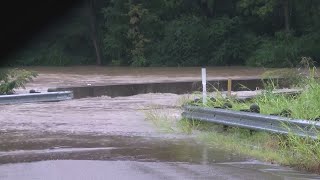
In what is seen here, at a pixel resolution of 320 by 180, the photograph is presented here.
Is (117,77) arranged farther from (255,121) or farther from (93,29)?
(255,121)

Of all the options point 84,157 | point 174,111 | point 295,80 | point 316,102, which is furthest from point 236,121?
point 295,80

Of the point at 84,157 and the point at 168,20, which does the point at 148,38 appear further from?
the point at 84,157

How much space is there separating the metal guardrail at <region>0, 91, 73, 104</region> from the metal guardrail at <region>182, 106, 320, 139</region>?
7790 millimetres

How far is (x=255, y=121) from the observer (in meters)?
12.0

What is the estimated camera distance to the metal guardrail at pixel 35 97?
2072cm

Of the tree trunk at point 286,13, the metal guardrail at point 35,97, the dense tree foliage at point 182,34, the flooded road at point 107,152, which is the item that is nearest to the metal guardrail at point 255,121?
the flooded road at point 107,152

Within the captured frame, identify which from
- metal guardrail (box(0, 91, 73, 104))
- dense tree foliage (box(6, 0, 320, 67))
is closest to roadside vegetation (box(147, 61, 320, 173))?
metal guardrail (box(0, 91, 73, 104))

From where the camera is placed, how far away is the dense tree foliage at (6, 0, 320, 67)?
51625 mm

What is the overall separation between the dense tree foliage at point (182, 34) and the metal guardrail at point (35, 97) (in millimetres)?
28529

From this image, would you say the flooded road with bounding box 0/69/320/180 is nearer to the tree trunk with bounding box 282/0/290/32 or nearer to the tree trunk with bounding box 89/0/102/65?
the tree trunk with bounding box 282/0/290/32

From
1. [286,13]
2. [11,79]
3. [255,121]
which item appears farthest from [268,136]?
[286,13]

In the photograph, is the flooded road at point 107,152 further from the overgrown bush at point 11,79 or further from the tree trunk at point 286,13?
the tree trunk at point 286,13

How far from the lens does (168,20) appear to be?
57938mm

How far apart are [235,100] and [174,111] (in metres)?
2.54
